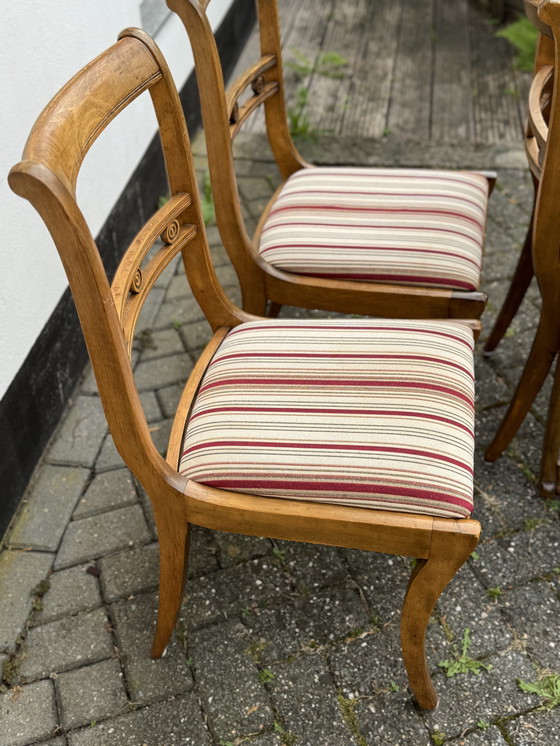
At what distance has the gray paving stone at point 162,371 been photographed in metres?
2.42

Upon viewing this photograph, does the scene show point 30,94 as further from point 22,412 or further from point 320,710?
point 320,710

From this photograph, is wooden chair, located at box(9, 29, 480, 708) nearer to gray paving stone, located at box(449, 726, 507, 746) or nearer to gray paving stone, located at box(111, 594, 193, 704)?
gray paving stone, located at box(449, 726, 507, 746)

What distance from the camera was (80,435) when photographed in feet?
7.34

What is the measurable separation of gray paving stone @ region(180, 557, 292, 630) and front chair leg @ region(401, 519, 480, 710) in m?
0.40

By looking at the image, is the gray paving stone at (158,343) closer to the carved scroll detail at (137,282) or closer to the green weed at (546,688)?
the carved scroll detail at (137,282)

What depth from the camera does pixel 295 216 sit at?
6.45 feet

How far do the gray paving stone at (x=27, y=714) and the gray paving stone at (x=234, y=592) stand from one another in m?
0.35

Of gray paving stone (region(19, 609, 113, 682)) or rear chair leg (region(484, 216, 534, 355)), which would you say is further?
rear chair leg (region(484, 216, 534, 355))

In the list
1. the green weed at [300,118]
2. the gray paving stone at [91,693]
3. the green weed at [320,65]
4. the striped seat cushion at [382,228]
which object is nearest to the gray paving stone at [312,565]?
the gray paving stone at [91,693]

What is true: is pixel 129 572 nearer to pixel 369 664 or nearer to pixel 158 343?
pixel 369 664

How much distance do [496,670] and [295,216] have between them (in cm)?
122

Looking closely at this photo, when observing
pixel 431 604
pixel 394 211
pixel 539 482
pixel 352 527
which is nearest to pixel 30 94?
pixel 394 211

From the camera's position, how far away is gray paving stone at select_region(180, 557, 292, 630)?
1.78 m

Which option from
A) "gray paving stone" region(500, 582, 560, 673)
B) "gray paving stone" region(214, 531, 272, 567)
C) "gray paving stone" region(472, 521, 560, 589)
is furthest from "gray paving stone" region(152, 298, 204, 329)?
"gray paving stone" region(500, 582, 560, 673)
